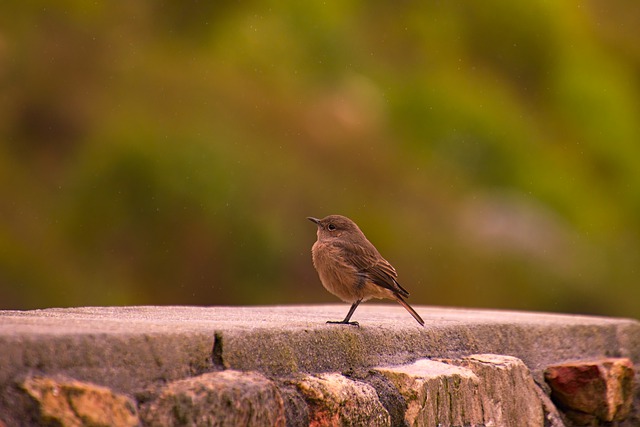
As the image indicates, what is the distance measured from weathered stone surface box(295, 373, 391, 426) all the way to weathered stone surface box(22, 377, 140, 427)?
66 cm

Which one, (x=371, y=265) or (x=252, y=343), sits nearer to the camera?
(x=252, y=343)

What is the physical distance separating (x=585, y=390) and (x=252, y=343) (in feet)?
5.73

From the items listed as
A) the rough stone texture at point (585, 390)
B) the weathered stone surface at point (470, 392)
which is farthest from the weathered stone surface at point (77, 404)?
the rough stone texture at point (585, 390)

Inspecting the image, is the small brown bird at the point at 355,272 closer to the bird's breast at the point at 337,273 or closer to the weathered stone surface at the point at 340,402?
the bird's breast at the point at 337,273

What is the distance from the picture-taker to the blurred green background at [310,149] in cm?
877

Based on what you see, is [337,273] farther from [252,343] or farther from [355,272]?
[252,343]

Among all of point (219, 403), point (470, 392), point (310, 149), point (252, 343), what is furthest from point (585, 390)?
point (310, 149)

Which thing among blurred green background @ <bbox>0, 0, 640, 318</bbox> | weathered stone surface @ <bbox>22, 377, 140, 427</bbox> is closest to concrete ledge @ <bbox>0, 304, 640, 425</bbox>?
weathered stone surface @ <bbox>22, 377, 140, 427</bbox>

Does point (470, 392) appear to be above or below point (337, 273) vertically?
below

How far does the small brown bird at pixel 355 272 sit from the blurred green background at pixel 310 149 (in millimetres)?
4468

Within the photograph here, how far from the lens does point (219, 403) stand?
105 inches

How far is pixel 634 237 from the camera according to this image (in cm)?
1213

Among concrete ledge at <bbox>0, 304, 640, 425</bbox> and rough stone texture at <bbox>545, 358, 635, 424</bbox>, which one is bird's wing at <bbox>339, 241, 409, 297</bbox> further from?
rough stone texture at <bbox>545, 358, 635, 424</bbox>

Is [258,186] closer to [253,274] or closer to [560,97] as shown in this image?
[253,274]
